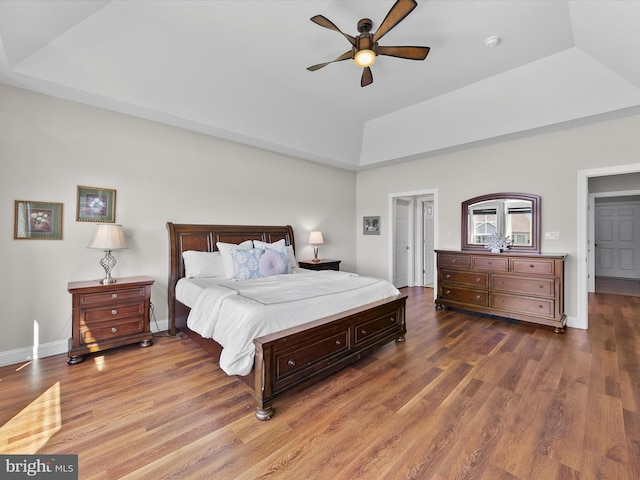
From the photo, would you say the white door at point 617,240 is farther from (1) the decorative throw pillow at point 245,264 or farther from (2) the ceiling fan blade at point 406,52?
(1) the decorative throw pillow at point 245,264

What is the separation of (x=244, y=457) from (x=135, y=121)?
3924 mm

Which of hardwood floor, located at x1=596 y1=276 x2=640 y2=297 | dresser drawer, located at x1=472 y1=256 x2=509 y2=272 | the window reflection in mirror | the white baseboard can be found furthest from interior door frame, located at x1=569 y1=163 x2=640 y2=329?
the white baseboard

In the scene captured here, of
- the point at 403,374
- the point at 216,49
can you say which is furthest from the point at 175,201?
the point at 403,374

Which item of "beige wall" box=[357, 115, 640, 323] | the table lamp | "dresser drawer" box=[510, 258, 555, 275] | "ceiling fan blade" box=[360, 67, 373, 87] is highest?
"ceiling fan blade" box=[360, 67, 373, 87]

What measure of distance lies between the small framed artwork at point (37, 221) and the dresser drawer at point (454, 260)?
17.3 feet

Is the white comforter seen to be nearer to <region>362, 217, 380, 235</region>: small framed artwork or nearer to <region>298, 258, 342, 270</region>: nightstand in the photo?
<region>298, 258, 342, 270</region>: nightstand

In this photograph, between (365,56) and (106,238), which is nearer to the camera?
(365,56)

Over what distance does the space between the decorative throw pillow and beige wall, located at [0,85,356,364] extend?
3.16 ft

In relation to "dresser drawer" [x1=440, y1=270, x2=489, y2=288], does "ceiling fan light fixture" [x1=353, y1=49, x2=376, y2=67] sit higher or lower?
higher

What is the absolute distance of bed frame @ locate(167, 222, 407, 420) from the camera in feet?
6.97

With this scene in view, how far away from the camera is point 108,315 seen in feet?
10.3

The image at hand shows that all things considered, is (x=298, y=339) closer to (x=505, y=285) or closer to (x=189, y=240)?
(x=189, y=240)

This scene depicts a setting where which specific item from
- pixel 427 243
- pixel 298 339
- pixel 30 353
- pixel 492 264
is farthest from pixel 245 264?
pixel 427 243

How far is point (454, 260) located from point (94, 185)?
17.0 ft
